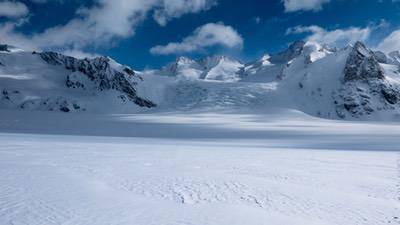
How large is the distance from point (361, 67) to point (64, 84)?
70.0m

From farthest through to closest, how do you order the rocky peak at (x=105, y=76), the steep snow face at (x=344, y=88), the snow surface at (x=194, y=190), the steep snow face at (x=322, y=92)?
the rocky peak at (x=105, y=76)
the steep snow face at (x=344, y=88)
the steep snow face at (x=322, y=92)
the snow surface at (x=194, y=190)

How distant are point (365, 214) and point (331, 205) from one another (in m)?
0.64

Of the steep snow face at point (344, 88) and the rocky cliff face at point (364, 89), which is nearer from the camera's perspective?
the rocky cliff face at point (364, 89)

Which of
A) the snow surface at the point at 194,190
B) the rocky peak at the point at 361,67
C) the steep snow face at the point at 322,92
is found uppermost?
the rocky peak at the point at 361,67

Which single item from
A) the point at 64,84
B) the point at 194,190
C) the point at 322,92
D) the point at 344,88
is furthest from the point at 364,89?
the point at 194,190

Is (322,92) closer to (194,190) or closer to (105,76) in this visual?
(105,76)

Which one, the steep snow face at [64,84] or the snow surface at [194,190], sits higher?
the steep snow face at [64,84]

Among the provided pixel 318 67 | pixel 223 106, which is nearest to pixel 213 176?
pixel 223 106

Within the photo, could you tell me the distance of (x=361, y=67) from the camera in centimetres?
8638

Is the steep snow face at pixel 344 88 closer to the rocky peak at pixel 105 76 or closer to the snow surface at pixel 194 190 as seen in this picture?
the rocky peak at pixel 105 76

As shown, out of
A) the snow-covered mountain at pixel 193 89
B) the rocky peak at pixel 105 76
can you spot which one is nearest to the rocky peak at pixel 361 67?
the snow-covered mountain at pixel 193 89

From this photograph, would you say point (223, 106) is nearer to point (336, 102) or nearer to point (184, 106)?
point (184, 106)

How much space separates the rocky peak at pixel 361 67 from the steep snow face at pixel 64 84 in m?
47.5

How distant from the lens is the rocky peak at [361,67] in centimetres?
8531
